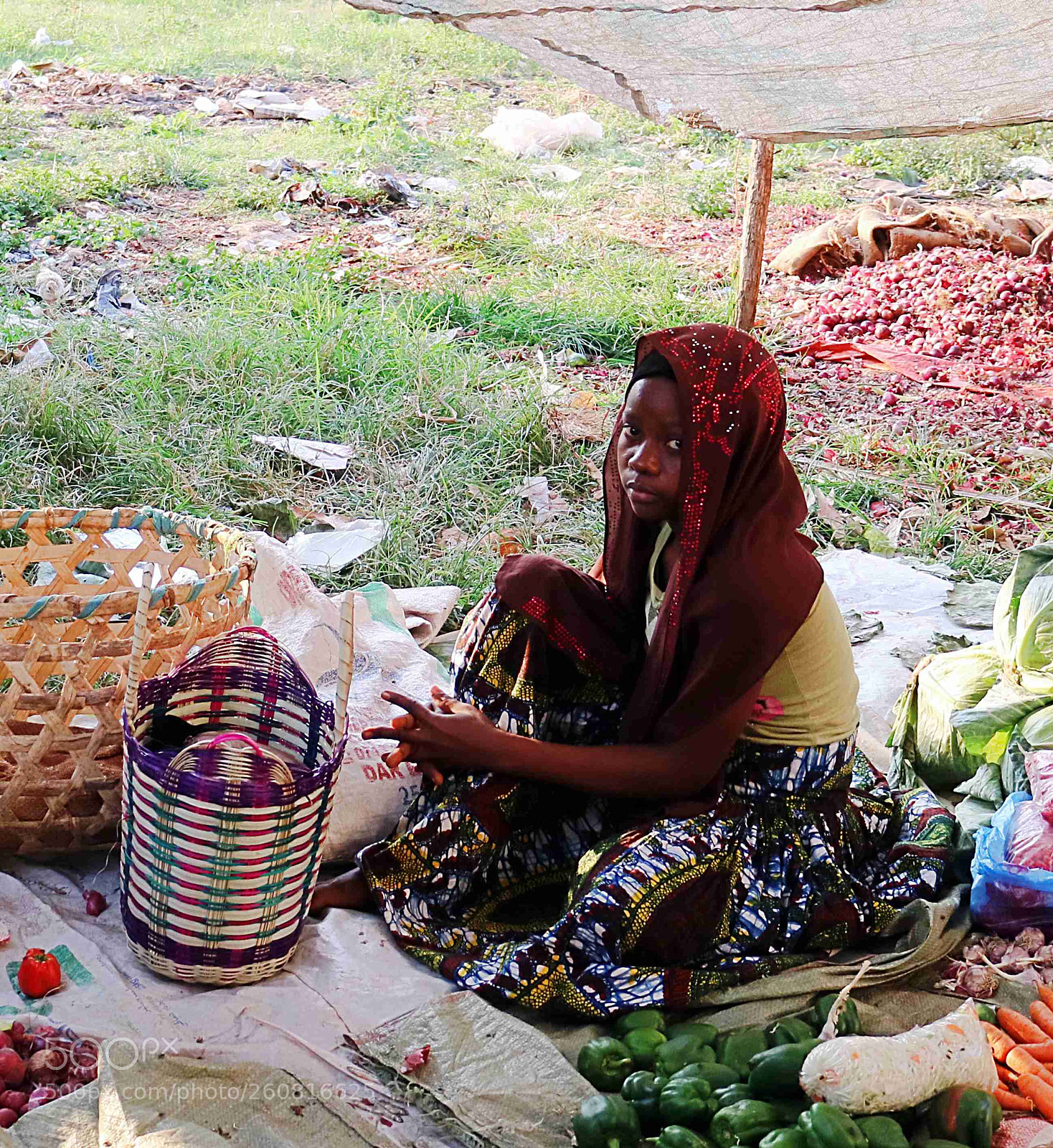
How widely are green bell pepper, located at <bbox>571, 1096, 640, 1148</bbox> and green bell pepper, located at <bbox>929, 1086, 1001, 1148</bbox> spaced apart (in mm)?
459

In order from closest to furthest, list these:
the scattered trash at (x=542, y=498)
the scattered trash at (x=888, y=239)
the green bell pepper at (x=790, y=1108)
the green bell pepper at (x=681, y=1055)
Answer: the green bell pepper at (x=790, y=1108) < the green bell pepper at (x=681, y=1055) < the scattered trash at (x=542, y=498) < the scattered trash at (x=888, y=239)

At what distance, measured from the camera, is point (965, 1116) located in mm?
1863

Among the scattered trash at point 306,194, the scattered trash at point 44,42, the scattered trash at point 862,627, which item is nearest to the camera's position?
the scattered trash at point 862,627

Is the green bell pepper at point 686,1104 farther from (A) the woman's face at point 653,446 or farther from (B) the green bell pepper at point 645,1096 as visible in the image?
(A) the woman's face at point 653,446

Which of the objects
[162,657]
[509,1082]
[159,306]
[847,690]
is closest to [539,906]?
[509,1082]

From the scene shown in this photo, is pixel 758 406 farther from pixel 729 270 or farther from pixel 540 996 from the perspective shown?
pixel 729 270

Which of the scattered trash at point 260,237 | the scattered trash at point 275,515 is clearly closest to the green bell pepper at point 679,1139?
the scattered trash at point 275,515

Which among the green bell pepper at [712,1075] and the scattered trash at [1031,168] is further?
the scattered trash at [1031,168]

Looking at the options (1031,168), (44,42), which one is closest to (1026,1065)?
(1031,168)

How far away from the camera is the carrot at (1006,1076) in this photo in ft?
6.81

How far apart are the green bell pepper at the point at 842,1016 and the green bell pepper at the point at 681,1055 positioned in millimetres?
228

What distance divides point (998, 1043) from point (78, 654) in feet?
5.73

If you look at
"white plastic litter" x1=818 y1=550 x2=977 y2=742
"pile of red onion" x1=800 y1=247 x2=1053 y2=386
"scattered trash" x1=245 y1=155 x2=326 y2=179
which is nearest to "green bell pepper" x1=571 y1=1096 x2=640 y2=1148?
"white plastic litter" x1=818 y1=550 x2=977 y2=742

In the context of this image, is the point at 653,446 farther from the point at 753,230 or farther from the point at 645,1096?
the point at 753,230
